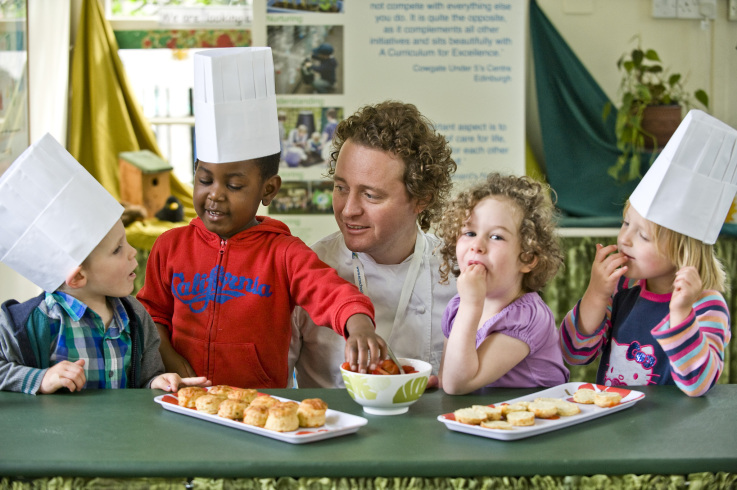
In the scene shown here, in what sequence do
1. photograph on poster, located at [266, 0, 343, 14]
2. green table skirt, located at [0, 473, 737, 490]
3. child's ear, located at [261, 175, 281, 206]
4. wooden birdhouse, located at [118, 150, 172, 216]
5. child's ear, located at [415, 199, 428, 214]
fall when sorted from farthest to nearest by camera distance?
wooden birdhouse, located at [118, 150, 172, 216] → photograph on poster, located at [266, 0, 343, 14] → child's ear, located at [415, 199, 428, 214] → child's ear, located at [261, 175, 281, 206] → green table skirt, located at [0, 473, 737, 490]

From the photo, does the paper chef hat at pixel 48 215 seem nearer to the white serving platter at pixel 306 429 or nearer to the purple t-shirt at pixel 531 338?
the white serving platter at pixel 306 429

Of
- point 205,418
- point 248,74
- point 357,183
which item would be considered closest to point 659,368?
point 357,183

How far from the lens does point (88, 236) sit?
1.33 m

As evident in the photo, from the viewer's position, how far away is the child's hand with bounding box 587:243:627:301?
1428 millimetres


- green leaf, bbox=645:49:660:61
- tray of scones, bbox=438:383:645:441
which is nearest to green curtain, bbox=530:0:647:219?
green leaf, bbox=645:49:660:61

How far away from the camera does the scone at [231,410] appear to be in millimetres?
1062

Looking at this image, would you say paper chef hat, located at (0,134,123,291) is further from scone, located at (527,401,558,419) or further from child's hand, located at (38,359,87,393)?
scone, located at (527,401,558,419)

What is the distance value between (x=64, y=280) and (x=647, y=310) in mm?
1086

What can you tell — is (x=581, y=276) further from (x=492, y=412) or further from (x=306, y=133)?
(x=492, y=412)

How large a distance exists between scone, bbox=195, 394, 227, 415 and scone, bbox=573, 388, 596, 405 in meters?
0.54

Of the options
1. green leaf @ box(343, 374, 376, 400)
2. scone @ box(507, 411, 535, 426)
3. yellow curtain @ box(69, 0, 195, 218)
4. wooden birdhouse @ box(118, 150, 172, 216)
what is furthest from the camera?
yellow curtain @ box(69, 0, 195, 218)

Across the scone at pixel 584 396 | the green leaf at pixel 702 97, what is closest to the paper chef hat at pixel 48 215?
the scone at pixel 584 396

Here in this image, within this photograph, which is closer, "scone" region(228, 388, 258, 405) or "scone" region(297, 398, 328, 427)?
"scone" region(297, 398, 328, 427)

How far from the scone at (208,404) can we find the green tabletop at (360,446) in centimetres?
2
